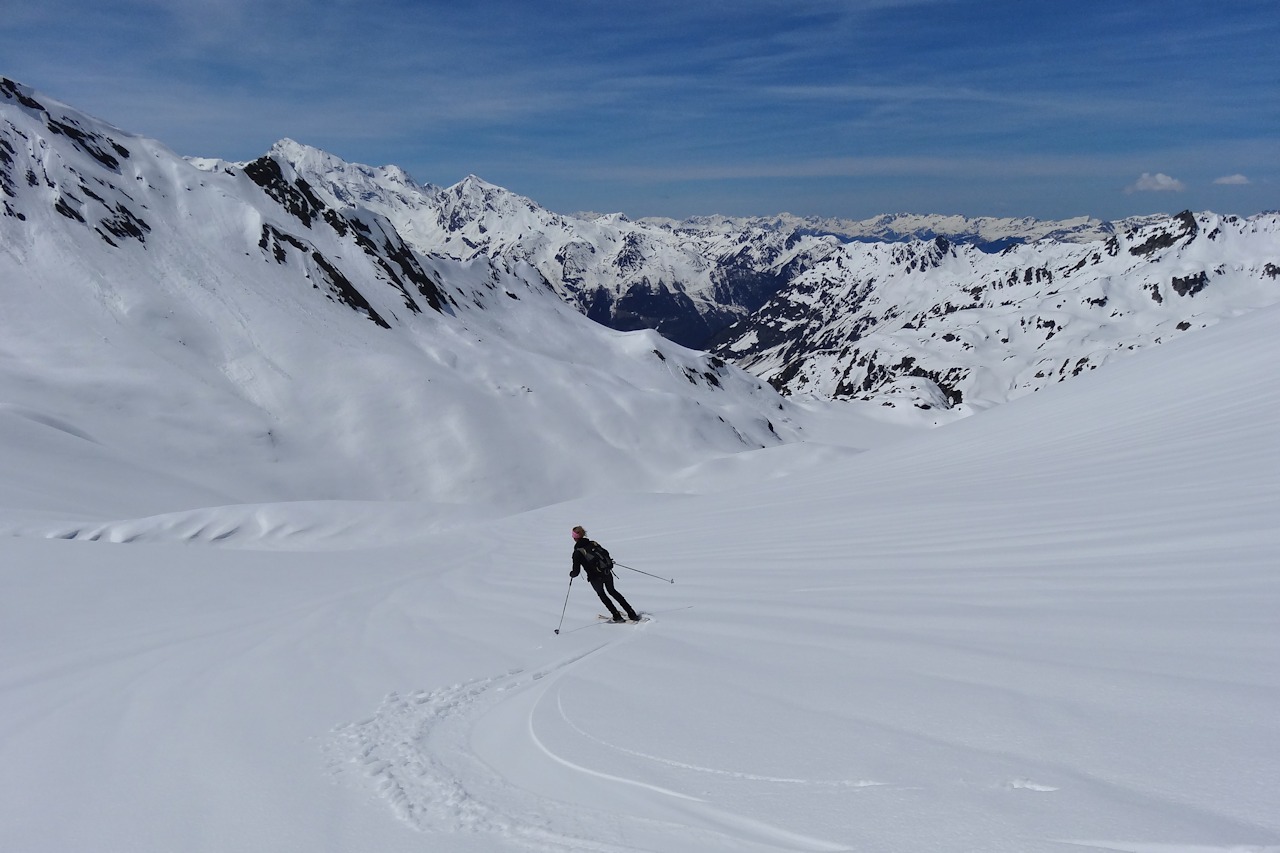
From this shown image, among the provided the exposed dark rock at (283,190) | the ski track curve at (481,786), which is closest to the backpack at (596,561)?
the ski track curve at (481,786)

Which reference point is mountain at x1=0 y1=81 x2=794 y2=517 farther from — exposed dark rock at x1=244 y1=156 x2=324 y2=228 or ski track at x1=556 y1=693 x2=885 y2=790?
ski track at x1=556 y1=693 x2=885 y2=790

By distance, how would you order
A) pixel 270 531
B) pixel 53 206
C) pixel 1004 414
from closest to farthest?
1. pixel 1004 414
2. pixel 270 531
3. pixel 53 206

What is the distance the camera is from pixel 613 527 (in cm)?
2436

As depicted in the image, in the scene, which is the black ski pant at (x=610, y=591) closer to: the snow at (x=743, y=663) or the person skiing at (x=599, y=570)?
the person skiing at (x=599, y=570)

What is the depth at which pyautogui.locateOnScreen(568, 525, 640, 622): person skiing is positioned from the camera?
10156 mm

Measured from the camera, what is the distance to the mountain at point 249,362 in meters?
55.8

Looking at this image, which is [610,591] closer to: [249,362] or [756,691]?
[756,691]

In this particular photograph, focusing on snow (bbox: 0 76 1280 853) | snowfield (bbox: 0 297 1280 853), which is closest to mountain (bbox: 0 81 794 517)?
snow (bbox: 0 76 1280 853)

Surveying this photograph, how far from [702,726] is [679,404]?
278 feet

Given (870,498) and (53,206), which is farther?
(53,206)

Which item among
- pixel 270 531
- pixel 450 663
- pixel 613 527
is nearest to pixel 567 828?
pixel 450 663

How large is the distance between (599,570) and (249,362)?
6906cm

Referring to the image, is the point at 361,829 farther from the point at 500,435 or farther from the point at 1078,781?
the point at 500,435

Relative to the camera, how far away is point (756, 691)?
5883 millimetres
